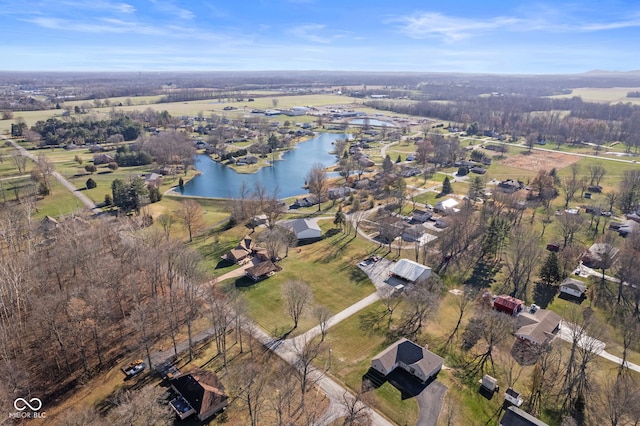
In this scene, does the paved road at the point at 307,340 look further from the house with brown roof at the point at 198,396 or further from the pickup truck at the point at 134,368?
the house with brown roof at the point at 198,396

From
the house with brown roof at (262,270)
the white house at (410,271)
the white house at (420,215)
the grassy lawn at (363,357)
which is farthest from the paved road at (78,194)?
the white house at (420,215)

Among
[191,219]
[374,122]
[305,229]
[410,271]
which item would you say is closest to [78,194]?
[191,219]

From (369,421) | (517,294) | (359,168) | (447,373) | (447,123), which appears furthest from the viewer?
(447,123)

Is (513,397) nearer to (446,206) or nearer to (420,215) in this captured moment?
(420,215)

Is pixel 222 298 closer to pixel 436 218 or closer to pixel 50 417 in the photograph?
pixel 50 417

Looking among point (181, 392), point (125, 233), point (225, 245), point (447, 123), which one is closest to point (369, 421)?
point (181, 392)

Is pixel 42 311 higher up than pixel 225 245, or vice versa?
pixel 42 311

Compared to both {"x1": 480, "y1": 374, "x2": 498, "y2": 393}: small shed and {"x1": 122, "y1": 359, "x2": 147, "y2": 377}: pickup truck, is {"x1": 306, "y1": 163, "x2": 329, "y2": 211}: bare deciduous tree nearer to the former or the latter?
{"x1": 122, "y1": 359, "x2": 147, "y2": 377}: pickup truck

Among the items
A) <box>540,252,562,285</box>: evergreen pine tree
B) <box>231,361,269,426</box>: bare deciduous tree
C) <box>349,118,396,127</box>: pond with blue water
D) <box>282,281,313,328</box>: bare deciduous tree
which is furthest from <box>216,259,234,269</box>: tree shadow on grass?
<box>349,118,396,127</box>: pond with blue water
